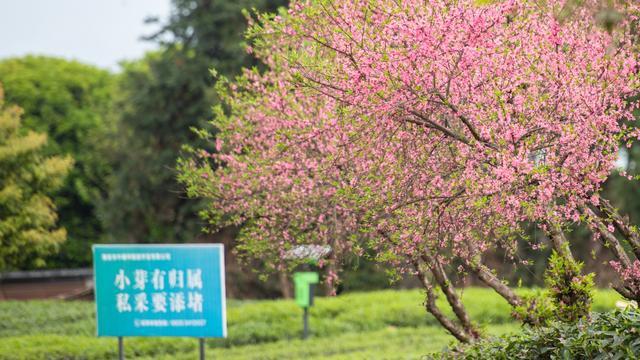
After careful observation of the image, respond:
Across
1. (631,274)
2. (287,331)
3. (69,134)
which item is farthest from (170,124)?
(631,274)

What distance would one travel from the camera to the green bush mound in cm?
883

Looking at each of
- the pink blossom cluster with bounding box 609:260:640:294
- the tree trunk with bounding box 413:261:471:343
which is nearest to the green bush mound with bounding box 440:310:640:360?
the pink blossom cluster with bounding box 609:260:640:294

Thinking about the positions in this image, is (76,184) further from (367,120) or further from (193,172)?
(367,120)

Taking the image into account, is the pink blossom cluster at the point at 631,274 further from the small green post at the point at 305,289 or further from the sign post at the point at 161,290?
the small green post at the point at 305,289

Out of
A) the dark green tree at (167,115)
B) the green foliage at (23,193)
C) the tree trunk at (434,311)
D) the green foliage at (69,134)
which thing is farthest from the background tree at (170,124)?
the tree trunk at (434,311)

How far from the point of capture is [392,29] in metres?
9.77

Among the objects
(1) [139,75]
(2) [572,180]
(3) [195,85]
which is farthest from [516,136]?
(1) [139,75]

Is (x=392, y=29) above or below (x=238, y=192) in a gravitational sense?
above

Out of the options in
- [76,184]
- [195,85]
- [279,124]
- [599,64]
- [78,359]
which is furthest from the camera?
[76,184]

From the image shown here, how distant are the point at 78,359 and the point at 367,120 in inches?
475

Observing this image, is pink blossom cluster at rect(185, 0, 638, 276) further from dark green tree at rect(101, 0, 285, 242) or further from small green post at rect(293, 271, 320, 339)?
dark green tree at rect(101, 0, 285, 242)

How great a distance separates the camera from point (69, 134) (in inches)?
2191

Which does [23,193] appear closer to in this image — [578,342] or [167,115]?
[167,115]

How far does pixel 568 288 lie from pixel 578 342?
2.06 m
